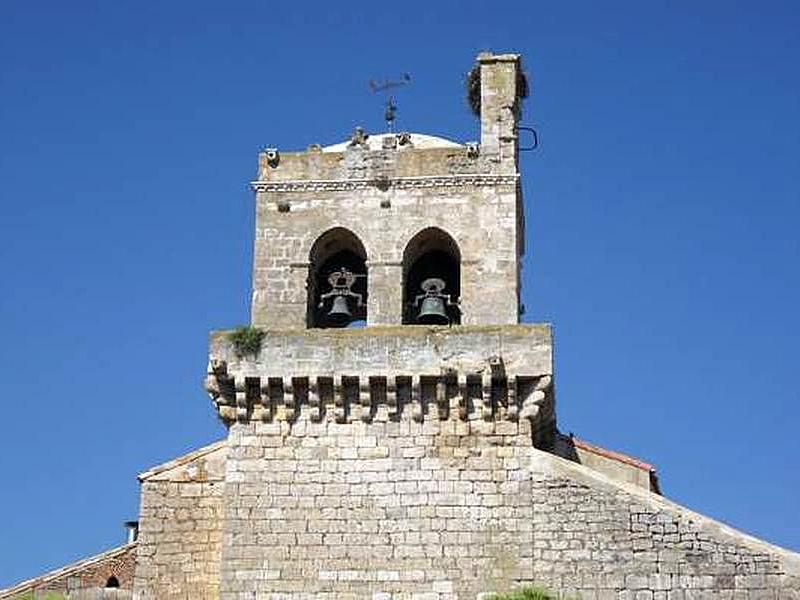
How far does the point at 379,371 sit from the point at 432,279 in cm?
207

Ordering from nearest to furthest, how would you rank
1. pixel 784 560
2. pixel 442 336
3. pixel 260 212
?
pixel 784 560 → pixel 442 336 → pixel 260 212

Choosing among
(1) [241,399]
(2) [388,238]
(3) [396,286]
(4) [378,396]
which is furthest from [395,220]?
(1) [241,399]

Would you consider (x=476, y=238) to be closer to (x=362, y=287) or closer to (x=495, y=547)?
(x=362, y=287)

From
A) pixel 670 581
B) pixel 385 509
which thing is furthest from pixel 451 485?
pixel 670 581

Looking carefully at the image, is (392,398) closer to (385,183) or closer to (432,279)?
(432,279)

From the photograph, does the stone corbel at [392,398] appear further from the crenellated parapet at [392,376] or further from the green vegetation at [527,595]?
the green vegetation at [527,595]

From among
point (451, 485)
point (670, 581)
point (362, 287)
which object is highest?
point (362, 287)

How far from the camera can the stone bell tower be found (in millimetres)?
20516

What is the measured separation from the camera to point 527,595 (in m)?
18.3

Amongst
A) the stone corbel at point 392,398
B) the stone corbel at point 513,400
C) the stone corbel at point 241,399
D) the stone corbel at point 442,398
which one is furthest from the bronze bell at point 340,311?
the stone corbel at point 513,400

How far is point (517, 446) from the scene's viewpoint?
20797 millimetres

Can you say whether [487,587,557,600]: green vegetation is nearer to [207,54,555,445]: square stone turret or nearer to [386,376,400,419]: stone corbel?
[207,54,555,445]: square stone turret

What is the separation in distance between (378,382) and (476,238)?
8.11ft

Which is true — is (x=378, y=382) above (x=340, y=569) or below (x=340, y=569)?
above
